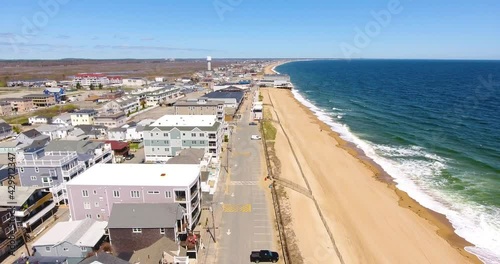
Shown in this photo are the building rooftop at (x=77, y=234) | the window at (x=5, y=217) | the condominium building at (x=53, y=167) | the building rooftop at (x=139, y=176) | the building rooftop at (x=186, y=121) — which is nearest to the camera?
the building rooftop at (x=77, y=234)

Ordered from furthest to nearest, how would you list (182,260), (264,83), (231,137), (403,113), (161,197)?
(264,83)
(403,113)
(231,137)
(161,197)
(182,260)

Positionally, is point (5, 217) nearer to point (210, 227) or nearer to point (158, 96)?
point (210, 227)

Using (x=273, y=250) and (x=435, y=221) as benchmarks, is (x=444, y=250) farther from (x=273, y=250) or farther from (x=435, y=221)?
(x=273, y=250)

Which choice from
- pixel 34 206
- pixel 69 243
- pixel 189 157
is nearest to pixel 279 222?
pixel 189 157

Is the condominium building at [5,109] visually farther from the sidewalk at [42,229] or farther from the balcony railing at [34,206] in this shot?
the balcony railing at [34,206]

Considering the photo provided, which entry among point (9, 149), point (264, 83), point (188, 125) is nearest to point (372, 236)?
point (188, 125)

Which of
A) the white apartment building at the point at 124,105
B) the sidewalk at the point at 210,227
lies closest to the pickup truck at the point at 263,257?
the sidewalk at the point at 210,227

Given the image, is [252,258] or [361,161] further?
[361,161]
